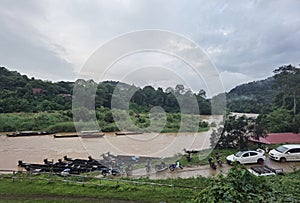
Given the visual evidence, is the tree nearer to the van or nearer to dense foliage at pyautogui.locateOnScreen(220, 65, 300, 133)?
dense foliage at pyautogui.locateOnScreen(220, 65, 300, 133)

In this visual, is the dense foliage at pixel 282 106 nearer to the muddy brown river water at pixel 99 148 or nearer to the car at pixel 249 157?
the car at pixel 249 157

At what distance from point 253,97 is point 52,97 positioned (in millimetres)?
28040

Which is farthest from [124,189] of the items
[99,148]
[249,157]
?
[99,148]

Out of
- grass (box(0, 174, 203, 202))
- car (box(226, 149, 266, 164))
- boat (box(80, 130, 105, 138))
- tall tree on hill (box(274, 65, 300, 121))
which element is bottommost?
grass (box(0, 174, 203, 202))

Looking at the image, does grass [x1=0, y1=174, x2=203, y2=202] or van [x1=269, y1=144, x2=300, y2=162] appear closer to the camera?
grass [x1=0, y1=174, x2=203, y2=202]

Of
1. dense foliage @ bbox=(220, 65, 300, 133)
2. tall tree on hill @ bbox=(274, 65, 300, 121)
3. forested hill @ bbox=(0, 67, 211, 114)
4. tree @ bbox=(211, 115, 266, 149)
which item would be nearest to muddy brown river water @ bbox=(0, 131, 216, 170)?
tree @ bbox=(211, 115, 266, 149)

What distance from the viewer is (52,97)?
37969 mm

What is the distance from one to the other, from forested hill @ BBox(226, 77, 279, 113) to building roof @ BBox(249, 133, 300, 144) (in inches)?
246

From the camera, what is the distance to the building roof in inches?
634

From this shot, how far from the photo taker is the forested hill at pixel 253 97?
2780 centimetres

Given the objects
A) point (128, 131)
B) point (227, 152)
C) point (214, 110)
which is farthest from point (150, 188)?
point (128, 131)

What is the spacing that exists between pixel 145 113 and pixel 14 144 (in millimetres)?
10598

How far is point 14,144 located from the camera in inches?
808

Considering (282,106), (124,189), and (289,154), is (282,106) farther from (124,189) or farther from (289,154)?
(124,189)
